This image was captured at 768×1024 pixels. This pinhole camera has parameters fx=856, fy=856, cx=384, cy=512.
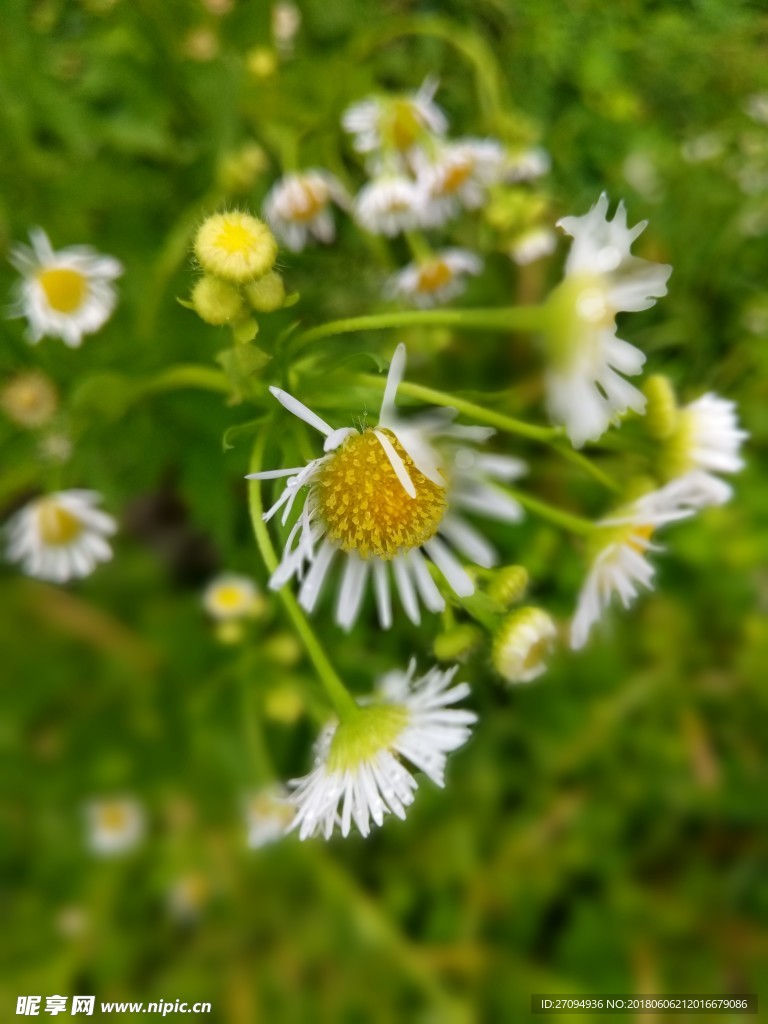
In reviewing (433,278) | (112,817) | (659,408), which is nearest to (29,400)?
(433,278)

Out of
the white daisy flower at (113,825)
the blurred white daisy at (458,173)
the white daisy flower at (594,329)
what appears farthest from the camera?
the white daisy flower at (113,825)

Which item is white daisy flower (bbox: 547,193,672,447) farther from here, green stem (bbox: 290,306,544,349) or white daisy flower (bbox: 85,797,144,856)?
white daisy flower (bbox: 85,797,144,856)

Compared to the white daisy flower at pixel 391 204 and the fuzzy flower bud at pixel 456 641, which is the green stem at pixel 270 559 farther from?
the white daisy flower at pixel 391 204

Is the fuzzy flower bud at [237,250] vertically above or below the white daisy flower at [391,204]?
below

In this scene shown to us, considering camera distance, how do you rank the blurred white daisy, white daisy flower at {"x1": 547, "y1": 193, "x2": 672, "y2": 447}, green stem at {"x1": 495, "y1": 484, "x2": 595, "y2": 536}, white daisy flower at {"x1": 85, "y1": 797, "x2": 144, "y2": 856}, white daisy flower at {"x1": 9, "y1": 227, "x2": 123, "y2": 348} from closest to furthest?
white daisy flower at {"x1": 547, "y1": 193, "x2": 672, "y2": 447}, green stem at {"x1": 495, "y1": 484, "x2": 595, "y2": 536}, white daisy flower at {"x1": 9, "y1": 227, "x2": 123, "y2": 348}, the blurred white daisy, white daisy flower at {"x1": 85, "y1": 797, "x2": 144, "y2": 856}

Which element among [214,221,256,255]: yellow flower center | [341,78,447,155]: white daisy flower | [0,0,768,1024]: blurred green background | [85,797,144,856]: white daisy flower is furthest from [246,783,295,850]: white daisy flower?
[341,78,447,155]: white daisy flower

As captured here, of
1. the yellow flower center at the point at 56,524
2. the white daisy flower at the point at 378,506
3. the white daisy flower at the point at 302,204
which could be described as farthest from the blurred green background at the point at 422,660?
the white daisy flower at the point at 378,506
